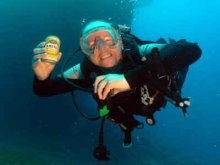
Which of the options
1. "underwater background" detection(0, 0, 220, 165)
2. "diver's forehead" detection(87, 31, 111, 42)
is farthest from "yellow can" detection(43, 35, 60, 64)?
"underwater background" detection(0, 0, 220, 165)

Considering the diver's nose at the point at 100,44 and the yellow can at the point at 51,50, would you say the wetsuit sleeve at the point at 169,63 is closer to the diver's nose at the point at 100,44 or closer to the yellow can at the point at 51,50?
the yellow can at the point at 51,50

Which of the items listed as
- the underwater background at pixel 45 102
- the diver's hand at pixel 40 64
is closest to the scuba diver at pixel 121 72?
the diver's hand at pixel 40 64

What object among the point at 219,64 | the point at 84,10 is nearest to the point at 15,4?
the point at 84,10

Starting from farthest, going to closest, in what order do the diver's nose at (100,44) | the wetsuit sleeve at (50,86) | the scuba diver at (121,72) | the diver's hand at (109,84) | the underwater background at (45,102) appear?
the underwater background at (45,102), the diver's nose at (100,44), the wetsuit sleeve at (50,86), the scuba diver at (121,72), the diver's hand at (109,84)

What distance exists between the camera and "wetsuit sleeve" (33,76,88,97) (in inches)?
104

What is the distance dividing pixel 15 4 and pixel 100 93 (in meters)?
11.9

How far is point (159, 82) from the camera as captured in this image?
189 cm

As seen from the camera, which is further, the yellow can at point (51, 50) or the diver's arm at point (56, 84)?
the diver's arm at point (56, 84)

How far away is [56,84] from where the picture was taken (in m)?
3.01

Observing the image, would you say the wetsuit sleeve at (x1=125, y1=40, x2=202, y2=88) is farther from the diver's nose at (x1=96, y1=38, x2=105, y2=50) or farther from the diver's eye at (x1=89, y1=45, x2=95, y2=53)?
the diver's eye at (x1=89, y1=45, x2=95, y2=53)

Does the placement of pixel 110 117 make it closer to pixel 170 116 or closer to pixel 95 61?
pixel 95 61

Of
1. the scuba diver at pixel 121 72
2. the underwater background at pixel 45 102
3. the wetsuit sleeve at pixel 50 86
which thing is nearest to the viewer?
the scuba diver at pixel 121 72

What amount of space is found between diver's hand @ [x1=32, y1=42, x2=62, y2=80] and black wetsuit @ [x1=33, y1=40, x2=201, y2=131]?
6.0 inches

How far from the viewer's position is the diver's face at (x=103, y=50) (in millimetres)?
2773
